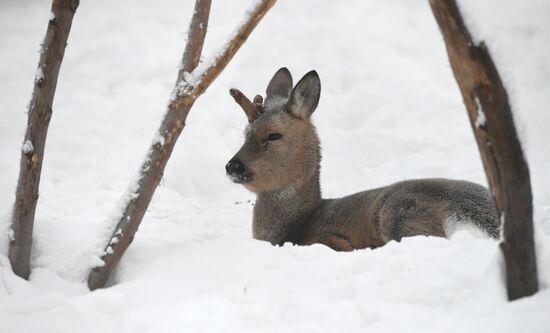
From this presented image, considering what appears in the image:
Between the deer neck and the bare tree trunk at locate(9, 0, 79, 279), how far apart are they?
213cm

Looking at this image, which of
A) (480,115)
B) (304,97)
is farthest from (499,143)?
(304,97)

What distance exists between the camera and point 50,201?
6906 millimetres

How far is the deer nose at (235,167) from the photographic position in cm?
530

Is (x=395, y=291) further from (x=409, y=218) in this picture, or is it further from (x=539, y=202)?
(x=539, y=202)

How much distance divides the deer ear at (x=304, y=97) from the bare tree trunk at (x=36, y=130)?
6.80ft

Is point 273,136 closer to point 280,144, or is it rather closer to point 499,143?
point 280,144

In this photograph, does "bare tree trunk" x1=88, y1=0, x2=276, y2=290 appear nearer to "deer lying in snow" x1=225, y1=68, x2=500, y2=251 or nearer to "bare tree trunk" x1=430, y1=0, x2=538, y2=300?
"deer lying in snow" x1=225, y1=68, x2=500, y2=251

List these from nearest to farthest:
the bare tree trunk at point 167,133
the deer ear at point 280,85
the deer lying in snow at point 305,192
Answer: the bare tree trunk at point 167,133 < the deer lying in snow at point 305,192 < the deer ear at point 280,85

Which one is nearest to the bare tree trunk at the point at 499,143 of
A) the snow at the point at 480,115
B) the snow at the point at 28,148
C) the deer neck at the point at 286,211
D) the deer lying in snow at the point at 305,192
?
the snow at the point at 480,115

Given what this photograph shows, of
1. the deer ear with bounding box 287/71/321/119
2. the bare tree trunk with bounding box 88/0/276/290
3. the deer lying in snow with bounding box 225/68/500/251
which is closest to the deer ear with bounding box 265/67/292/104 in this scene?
the deer lying in snow with bounding box 225/68/500/251

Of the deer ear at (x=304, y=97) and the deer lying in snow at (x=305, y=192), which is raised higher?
the deer ear at (x=304, y=97)

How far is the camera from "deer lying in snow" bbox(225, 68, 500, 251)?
4.68 meters

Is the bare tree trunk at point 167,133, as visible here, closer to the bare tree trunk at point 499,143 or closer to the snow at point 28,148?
the snow at point 28,148

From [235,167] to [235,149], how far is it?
9.43 ft
